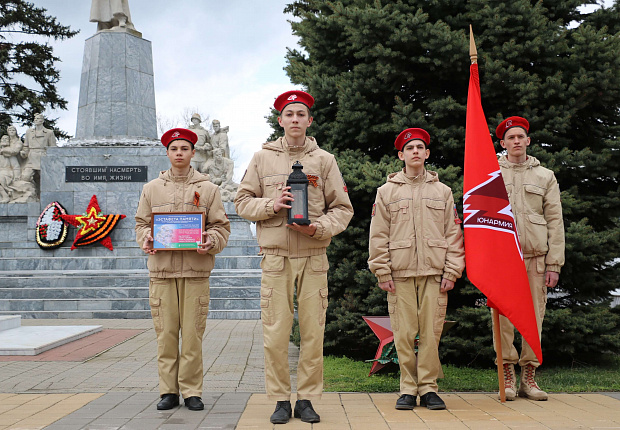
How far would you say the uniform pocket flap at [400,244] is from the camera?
185 inches

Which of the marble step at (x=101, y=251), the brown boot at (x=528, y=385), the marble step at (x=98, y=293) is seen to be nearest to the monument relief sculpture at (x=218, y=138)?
the marble step at (x=101, y=251)

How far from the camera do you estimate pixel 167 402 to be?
457cm

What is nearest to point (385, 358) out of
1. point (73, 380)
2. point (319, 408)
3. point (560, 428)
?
point (319, 408)

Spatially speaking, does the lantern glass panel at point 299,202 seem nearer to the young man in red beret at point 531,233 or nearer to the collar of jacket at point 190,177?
the collar of jacket at point 190,177

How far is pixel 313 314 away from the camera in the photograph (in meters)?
4.33

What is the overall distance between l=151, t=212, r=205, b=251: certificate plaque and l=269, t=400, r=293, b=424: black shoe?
1.33 m

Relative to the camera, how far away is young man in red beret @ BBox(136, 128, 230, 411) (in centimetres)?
464

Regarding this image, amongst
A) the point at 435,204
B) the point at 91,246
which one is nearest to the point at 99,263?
the point at 91,246

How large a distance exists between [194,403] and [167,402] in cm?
20

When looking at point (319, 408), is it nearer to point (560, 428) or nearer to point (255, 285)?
point (560, 428)

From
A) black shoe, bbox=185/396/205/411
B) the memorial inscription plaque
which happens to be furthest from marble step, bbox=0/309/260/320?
black shoe, bbox=185/396/205/411

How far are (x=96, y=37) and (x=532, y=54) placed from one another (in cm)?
1364

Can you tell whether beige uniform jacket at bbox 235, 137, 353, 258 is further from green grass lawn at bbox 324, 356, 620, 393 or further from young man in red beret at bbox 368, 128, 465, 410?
green grass lawn at bbox 324, 356, 620, 393

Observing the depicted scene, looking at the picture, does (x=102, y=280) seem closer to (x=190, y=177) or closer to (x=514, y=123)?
(x=190, y=177)
